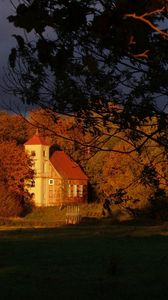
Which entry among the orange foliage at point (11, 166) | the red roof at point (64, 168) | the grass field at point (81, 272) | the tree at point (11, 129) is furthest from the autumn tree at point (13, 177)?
the grass field at point (81, 272)

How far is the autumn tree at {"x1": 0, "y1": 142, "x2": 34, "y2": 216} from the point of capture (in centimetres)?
7125

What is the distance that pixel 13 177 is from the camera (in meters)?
75.9

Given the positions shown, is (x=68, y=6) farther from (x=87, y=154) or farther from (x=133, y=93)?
(x=87, y=154)

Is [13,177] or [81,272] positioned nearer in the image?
[81,272]

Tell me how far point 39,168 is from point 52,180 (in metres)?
2.74

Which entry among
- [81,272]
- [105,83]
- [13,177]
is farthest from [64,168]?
[105,83]

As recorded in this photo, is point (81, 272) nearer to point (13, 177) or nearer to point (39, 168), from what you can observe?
point (13, 177)

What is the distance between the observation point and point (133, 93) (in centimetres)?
746

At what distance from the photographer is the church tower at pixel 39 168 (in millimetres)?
85244

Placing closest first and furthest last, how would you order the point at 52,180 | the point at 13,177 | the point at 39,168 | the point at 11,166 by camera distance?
the point at 11,166 < the point at 13,177 < the point at 39,168 < the point at 52,180

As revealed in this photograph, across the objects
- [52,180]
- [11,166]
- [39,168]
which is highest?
[39,168]

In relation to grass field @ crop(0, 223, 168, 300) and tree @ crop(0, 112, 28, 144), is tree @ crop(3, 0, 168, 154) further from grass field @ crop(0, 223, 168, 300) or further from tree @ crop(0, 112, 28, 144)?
tree @ crop(0, 112, 28, 144)

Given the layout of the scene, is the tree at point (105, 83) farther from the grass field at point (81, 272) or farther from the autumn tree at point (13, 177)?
the autumn tree at point (13, 177)

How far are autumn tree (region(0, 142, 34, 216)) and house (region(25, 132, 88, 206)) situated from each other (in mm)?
4867
